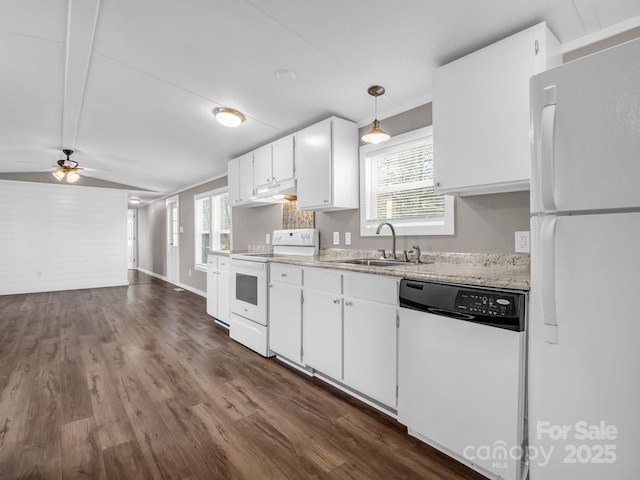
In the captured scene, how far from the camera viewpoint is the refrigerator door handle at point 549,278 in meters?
1.20

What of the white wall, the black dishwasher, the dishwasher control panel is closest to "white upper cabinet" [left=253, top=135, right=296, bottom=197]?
the black dishwasher

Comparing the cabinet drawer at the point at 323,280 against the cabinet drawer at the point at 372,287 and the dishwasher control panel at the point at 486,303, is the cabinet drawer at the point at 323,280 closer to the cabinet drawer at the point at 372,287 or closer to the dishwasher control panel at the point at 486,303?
the cabinet drawer at the point at 372,287

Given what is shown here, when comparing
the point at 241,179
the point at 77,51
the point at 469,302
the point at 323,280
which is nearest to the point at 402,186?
the point at 323,280

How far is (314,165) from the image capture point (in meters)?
3.02

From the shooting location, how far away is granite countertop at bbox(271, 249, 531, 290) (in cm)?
146

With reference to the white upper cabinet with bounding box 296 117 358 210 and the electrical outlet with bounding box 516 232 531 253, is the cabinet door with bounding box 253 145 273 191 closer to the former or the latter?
the white upper cabinet with bounding box 296 117 358 210

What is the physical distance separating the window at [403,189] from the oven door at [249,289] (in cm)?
106

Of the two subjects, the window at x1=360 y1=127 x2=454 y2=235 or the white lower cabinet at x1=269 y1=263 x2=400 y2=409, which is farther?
the window at x1=360 y1=127 x2=454 y2=235

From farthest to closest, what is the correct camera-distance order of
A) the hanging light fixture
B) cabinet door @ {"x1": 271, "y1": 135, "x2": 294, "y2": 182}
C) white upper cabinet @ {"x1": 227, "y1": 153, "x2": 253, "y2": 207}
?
1. white upper cabinet @ {"x1": 227, "y1": 153, "x2": 253, "y2": 207}
2. cabinet door @ {"x1": 271, "y1": 135, "x2": 294, "y2": 182}
3. the hanging light fixture

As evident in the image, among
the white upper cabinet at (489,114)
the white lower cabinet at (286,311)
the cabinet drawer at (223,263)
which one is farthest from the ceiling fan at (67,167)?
the white upper cabinet at (489,114)

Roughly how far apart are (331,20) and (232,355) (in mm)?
2790

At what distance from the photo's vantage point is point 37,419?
196 cm

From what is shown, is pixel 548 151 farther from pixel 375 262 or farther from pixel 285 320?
pixel 285 320

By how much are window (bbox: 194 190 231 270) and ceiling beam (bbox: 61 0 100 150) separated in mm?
2466
